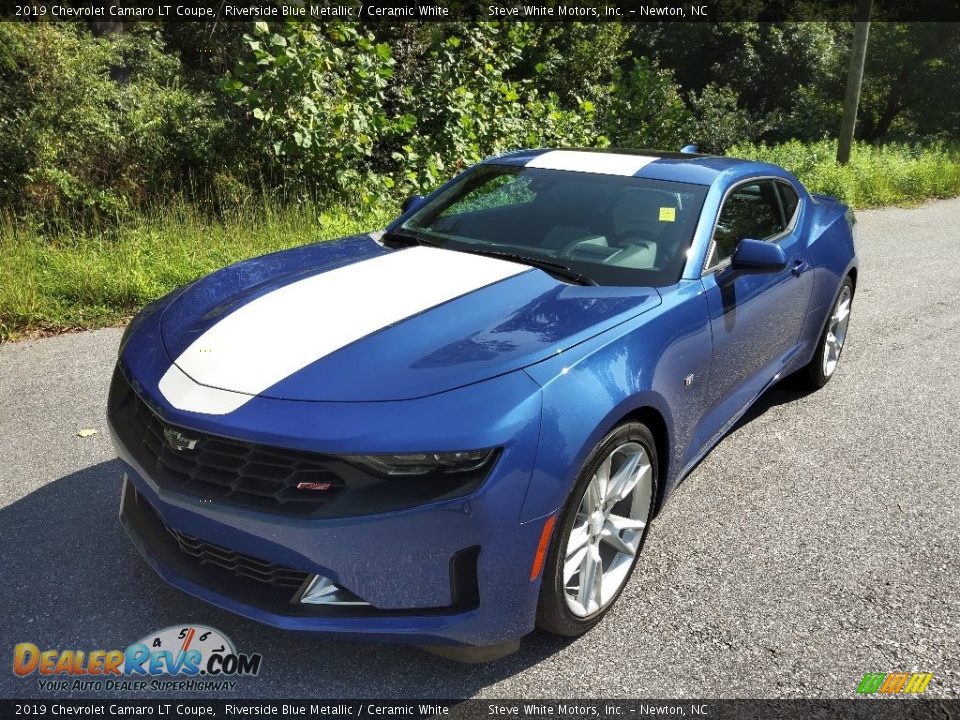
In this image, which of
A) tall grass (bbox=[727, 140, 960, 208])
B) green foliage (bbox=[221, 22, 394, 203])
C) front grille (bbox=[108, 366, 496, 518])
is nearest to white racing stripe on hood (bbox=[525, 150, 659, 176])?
front grille (bbox=[108, 366, 496, 518])

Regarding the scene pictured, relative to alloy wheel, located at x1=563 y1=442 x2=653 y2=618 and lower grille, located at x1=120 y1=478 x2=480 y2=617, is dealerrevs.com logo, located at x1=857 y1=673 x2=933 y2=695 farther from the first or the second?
lower grille, located at x1=120 y1=478 x2=480 y2=617

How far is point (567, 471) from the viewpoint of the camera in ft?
7.76

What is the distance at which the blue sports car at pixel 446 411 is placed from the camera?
7.23 feet

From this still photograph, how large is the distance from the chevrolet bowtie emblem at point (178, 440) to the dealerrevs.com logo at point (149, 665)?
2.25 feet

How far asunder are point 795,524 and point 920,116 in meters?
29.8

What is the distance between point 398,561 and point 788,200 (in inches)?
135

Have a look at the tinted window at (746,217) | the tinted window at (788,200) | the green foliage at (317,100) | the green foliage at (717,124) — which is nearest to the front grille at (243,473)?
the tinted window at (746,217)

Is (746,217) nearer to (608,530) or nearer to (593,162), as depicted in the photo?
(593,162)

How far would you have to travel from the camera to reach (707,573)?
10.3ft

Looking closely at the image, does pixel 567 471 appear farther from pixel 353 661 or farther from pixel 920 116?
pixel 920 116

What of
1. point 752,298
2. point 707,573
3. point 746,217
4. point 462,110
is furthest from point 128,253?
point 707,573

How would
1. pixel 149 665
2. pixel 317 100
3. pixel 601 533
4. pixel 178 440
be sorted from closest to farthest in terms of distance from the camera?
1. pixel 178 440
2. pixel 149 665
3. pixel 601 533
4. pixel 317 100

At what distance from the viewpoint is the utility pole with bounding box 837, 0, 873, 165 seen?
46.6 ft

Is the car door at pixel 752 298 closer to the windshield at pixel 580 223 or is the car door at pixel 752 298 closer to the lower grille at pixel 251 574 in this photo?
the windshield at pixel 580 223
